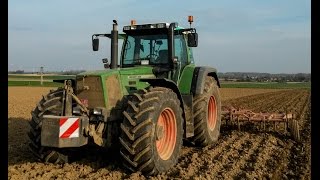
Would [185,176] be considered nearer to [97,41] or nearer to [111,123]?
[111,123]

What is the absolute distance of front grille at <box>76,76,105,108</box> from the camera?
6215 mm

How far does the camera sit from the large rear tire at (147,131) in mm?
5609

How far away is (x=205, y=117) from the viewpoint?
8016 mm

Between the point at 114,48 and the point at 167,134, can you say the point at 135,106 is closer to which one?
the point at 167,134

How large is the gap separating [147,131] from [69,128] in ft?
3.53

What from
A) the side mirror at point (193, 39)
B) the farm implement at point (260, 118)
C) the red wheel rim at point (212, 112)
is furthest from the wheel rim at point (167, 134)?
the farm implement at point (260, 118)

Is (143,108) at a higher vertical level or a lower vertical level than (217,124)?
higher

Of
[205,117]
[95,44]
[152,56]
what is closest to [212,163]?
[205,117]

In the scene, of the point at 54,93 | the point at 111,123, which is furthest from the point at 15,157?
the point at 111,123

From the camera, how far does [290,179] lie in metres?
6.04

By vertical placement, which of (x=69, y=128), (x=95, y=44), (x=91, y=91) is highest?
(x=95, y=44)

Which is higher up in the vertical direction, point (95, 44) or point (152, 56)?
point (95, 44)

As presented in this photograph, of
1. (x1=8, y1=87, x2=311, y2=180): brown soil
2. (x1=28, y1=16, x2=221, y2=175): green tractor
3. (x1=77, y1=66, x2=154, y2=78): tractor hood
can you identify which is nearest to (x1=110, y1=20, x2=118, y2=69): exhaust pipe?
(x1=28, y1=16, x2=221, y2=175): green tractor
